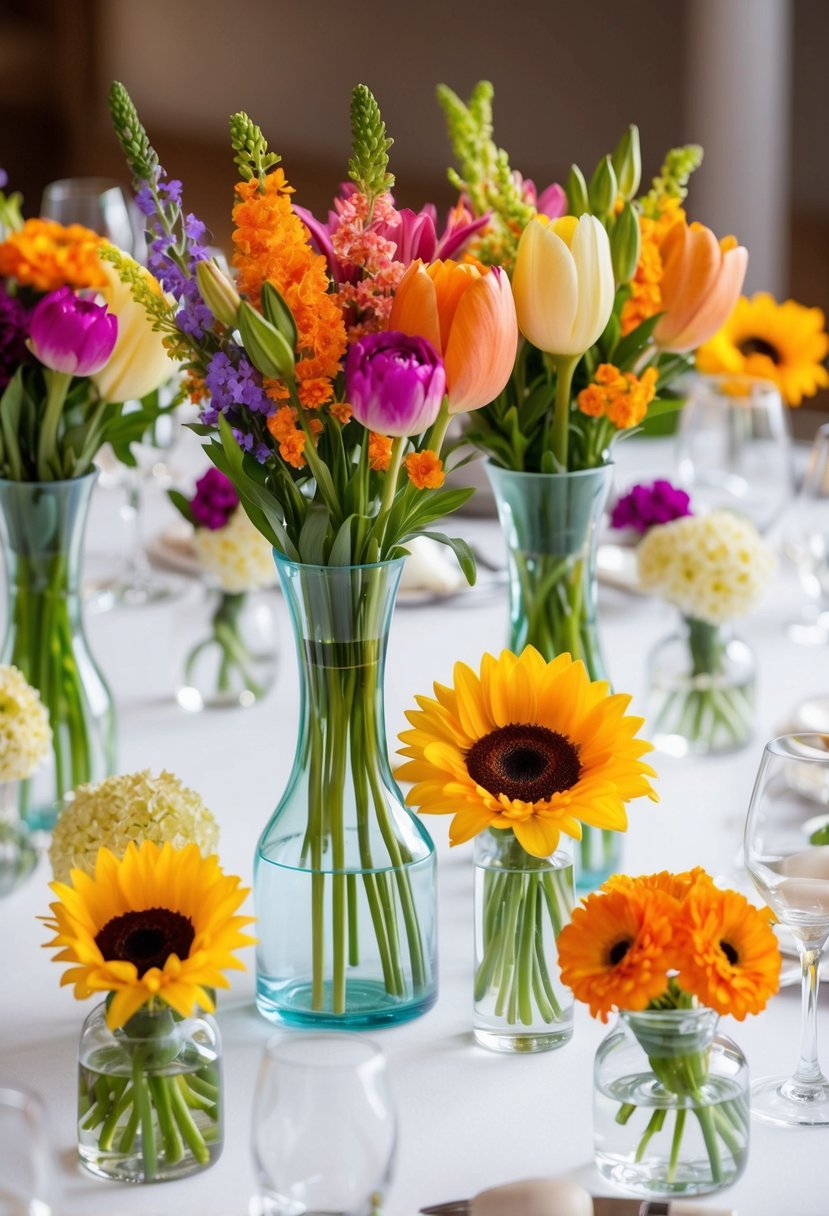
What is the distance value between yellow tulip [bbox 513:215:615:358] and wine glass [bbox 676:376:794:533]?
760mm

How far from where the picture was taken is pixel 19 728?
1106mm

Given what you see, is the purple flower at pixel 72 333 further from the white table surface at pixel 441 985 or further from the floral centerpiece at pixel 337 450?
the white table surface at pixel 441 985

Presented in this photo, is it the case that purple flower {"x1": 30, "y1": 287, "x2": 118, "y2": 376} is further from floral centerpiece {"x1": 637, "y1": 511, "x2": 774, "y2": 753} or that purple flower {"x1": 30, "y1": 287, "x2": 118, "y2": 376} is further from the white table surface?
floral centerpiece {"x1": 637, "y1": 511, "x2": 774, "y2": 753}

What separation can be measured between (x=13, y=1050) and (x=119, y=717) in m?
0.52

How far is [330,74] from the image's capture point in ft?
15.7

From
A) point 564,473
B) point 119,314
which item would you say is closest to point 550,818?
point 564,473

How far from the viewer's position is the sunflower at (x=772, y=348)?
5.95 feet

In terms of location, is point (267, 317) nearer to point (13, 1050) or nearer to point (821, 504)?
point (13, 1050)

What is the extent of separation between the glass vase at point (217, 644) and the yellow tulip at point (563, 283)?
59 centimetres

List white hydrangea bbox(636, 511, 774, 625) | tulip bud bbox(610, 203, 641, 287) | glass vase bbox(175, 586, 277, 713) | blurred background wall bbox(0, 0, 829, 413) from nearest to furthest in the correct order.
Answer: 1. tulip bud bbox(610, 203, 641, 287)
2. white hydrangea bbox(636, 511, 774, 625)
3. glass vase bbox(175, 586, 277, 713)
4. blurred background wall bbox(0, 0, 829, 413)

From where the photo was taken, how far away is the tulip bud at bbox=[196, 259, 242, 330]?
893mm

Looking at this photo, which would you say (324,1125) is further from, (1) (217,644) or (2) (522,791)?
(1) (217,644)

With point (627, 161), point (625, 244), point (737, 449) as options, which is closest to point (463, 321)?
point (625, 244)

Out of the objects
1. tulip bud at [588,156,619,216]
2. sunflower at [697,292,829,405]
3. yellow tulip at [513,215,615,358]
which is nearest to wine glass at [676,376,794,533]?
sunflower at [697,292,829,405]
